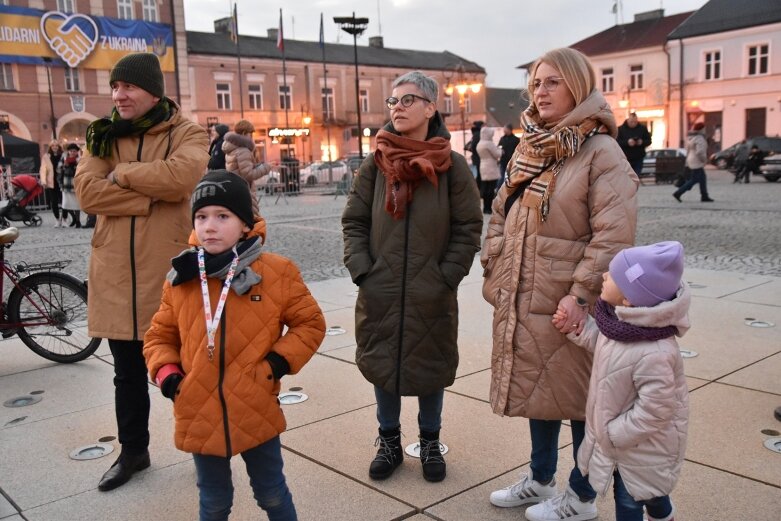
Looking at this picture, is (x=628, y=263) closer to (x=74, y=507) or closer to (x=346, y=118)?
(x=74, y=507)

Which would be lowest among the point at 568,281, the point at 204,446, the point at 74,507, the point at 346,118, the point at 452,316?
the point at 74,507

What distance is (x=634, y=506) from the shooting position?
247 centimetres

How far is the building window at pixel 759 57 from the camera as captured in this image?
1506 inches

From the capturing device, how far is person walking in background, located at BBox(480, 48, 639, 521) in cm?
265

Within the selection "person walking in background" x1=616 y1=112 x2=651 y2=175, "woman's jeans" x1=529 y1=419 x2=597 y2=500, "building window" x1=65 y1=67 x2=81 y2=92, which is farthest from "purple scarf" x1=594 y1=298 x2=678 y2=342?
"building window" x1=65 y1=67 x2=81 y2=92

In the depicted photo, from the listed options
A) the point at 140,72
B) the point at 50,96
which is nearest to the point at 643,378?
the point at 140,72

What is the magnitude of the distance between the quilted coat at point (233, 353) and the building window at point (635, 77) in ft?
146

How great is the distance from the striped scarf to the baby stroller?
23.3ft

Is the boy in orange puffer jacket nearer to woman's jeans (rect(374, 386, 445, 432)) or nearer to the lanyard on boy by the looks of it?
the lanyard on boy

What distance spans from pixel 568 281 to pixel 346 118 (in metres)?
50.4

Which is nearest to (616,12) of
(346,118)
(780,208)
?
(346,118)

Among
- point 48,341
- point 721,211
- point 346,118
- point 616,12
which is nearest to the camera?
point 48,341

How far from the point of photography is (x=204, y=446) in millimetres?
2391

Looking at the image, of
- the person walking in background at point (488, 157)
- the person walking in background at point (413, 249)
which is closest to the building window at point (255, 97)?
the person walking in background at point (488, 157)
